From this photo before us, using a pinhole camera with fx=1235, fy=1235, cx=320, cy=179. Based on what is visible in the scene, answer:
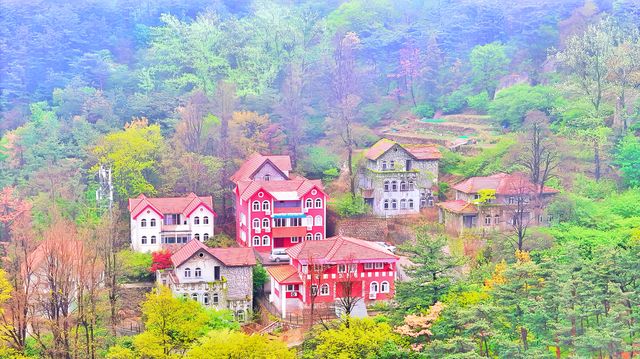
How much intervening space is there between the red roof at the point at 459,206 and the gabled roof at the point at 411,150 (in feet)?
9.04

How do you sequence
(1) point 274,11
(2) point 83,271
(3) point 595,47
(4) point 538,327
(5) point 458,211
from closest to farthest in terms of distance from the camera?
(4) point 538,327 → (2) point 83,271 → (5) point 458,211 → (3) point 595,47 → (1) point 274,11

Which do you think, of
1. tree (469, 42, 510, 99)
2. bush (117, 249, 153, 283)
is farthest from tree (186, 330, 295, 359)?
tree (469, 42, 510, 99)

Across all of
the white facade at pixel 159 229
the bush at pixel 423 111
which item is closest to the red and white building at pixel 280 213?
the white facade at pixel 159 229

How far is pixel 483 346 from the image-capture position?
4497 centimetres

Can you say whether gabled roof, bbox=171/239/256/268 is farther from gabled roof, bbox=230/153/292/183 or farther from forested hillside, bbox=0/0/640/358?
gabled roof, bbox=230/153/292/183

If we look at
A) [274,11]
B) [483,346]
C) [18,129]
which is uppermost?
[274,11]

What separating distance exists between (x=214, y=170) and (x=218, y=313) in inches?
493

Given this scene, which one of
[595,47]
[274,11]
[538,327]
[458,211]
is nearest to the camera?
[538,327]

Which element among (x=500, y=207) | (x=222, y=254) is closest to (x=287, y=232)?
(x=222, y=254)

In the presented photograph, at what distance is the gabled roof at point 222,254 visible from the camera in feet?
168

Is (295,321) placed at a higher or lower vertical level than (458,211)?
lower

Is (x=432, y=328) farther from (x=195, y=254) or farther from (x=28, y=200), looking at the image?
(x=28, y=200)

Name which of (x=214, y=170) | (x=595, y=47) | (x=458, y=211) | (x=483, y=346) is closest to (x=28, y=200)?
(x=214, y=170)

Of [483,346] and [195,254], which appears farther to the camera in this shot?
[195,254]
